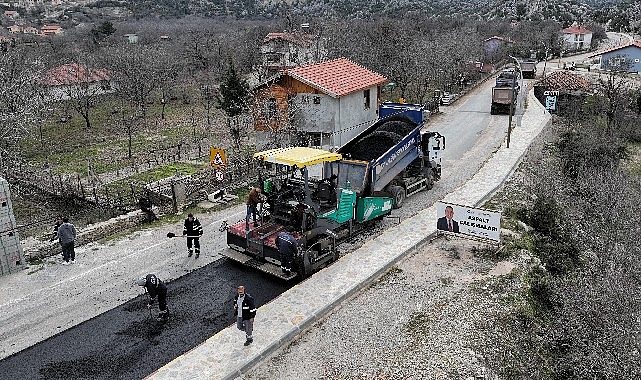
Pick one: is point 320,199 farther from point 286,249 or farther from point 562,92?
point 562,92

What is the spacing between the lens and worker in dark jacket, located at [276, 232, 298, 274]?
12594 millimetres

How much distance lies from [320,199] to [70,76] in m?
33.0

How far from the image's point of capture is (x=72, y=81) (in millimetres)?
39781

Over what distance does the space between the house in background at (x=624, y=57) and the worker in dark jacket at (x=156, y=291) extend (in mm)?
52504

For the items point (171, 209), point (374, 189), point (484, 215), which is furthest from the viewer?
point (171, 209)

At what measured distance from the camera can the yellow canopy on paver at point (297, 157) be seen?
1357 centimetres

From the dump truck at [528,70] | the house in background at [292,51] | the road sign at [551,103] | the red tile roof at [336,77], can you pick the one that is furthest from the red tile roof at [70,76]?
the dump truck at [528,70]

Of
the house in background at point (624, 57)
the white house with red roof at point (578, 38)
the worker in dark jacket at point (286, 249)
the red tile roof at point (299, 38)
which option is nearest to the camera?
the worker in dark jacket at point (286, 249)

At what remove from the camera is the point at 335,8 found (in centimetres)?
12356

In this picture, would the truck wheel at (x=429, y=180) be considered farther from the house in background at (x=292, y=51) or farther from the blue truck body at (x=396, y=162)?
the house in background at (x=292, y=51)

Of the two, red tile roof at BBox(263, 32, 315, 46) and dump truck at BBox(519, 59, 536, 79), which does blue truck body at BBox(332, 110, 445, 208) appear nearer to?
red tile roof at BBox(263, 32, 315, 46)

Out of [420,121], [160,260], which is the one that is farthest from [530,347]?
[420,121]

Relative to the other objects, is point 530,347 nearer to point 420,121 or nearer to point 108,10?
point 420,121

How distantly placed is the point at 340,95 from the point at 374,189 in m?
10.4
